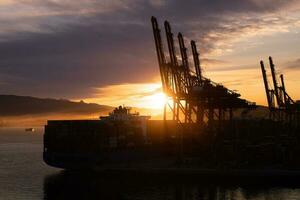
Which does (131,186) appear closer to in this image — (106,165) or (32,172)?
(106,165)

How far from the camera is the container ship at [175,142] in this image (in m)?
74.8

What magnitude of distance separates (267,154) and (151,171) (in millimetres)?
18900

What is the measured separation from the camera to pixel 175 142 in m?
83.4

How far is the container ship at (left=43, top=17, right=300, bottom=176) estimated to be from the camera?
74750mm

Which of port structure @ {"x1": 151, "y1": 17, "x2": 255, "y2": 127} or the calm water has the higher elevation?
port structure @ {"x1": 151, "y1": 17, "x2": 255, "y2": 127}

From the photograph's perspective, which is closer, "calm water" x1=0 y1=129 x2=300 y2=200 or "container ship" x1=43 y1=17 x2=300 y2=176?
"calm water" x1=0 y1=129 x2=300 y2=200

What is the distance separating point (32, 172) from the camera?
82.8 m

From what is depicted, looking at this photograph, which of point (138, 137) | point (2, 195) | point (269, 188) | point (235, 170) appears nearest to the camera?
point (2, 195)

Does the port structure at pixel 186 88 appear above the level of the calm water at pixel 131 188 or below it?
above

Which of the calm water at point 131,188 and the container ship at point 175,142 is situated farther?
the container ship at point 175,142

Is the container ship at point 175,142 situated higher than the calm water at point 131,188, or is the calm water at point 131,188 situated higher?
the container ship at point 175,142

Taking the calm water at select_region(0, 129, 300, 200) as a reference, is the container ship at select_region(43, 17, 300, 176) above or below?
above

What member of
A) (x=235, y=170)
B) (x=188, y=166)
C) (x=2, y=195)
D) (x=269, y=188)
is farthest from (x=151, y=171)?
(x=2, y=195)

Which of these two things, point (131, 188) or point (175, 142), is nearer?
point (131, 188)
